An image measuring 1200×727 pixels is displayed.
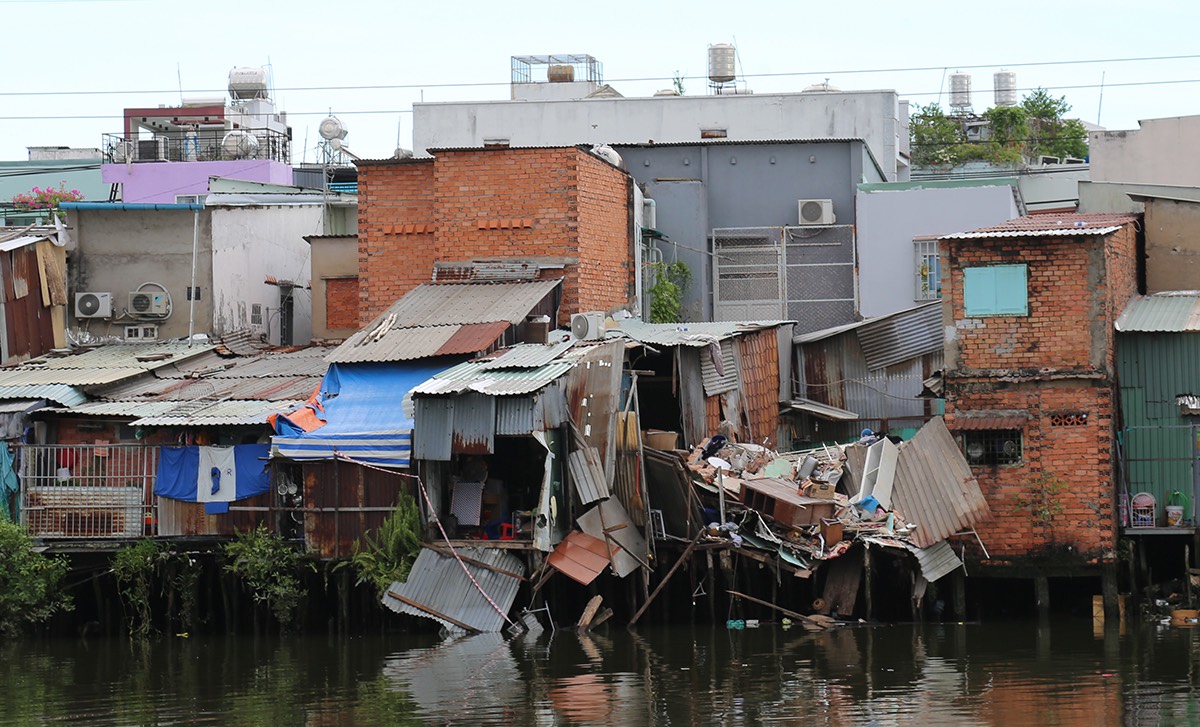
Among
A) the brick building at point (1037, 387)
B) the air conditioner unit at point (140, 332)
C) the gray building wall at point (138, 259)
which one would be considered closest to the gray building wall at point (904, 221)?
the brick building at point (1037, 387)

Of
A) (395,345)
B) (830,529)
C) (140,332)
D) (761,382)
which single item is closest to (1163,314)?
(830,529)

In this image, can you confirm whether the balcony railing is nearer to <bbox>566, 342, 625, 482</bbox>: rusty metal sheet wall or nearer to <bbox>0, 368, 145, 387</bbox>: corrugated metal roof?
<bbox>0, 368, 145, 387</bbox>: corrugated metal roof

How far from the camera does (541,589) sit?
24328 mm

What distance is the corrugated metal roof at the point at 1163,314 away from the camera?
2528 centimetres

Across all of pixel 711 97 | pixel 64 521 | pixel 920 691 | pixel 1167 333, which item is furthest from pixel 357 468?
A: pixel 711 97

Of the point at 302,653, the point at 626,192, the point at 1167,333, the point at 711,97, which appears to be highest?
the point at 711,97

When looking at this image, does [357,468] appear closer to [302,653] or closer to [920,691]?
[302,653]

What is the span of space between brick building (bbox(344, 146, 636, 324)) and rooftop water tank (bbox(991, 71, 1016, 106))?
29346 millimetres

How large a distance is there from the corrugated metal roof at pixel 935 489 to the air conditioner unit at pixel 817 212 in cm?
957

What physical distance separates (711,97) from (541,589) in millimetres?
20515

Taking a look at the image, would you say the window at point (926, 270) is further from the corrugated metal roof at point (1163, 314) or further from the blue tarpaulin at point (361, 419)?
the blue tarpaulin at point (361, 419)

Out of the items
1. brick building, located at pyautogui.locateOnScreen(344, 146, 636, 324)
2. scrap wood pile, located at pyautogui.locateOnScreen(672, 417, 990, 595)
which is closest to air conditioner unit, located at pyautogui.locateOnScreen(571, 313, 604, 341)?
brick building, located at pyautogui.locateOnScreen(344, 146, 636, 324)

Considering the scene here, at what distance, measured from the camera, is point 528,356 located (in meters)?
24.8

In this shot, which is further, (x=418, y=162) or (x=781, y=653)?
(x=418, y=162)
